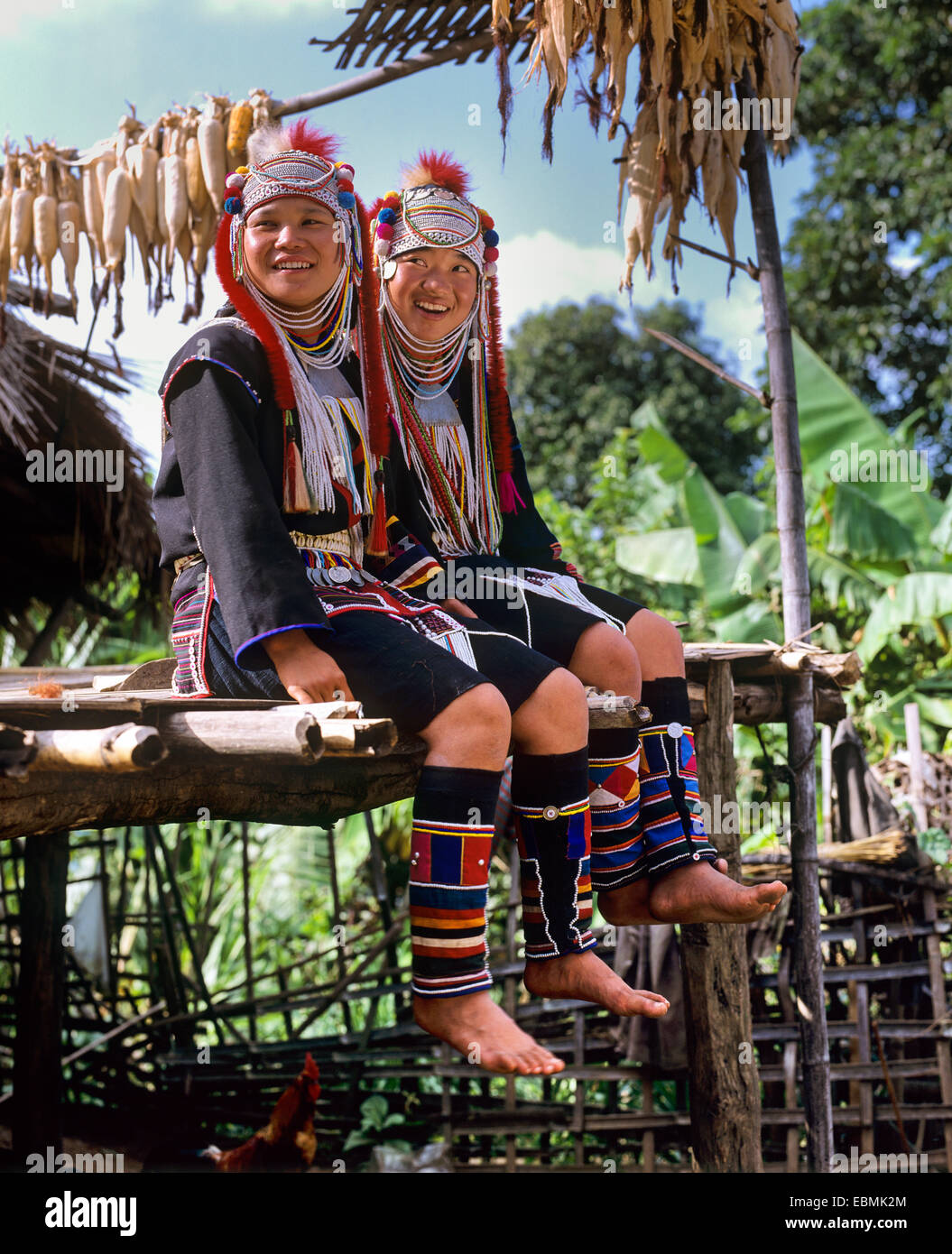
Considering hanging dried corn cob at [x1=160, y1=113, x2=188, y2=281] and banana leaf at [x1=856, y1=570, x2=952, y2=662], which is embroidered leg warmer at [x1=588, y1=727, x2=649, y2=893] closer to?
hanging dried corn cob at [x1=160, y1=113, x2=188, y2=281]

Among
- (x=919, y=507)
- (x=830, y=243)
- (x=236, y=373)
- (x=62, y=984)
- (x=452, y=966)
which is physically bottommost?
(x=62, y=984)

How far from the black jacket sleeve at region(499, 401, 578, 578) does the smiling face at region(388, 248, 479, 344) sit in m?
0.30

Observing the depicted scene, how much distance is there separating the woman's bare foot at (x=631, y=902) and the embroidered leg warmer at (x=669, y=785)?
4 centimetres

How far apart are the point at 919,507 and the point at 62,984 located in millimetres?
6328

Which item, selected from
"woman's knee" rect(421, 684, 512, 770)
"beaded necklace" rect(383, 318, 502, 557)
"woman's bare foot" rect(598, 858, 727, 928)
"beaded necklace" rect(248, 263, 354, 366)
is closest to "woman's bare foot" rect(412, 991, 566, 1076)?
"woman's knee" rect(421, 684, 512, 770)

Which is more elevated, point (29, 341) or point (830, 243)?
point (830, 243)

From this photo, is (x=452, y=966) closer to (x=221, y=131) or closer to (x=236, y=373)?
(x=236, y=373)

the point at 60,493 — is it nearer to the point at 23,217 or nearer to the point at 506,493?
the point at 23,217

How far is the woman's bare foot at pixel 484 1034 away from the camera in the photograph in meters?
1.97

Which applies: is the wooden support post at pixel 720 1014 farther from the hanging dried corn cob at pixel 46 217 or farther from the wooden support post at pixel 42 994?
the hanging dried corn cob at pixel 46 217

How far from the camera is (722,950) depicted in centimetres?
363

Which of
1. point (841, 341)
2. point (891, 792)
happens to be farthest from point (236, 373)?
point (841, 341)

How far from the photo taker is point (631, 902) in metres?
2.57

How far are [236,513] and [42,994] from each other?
3.25m
